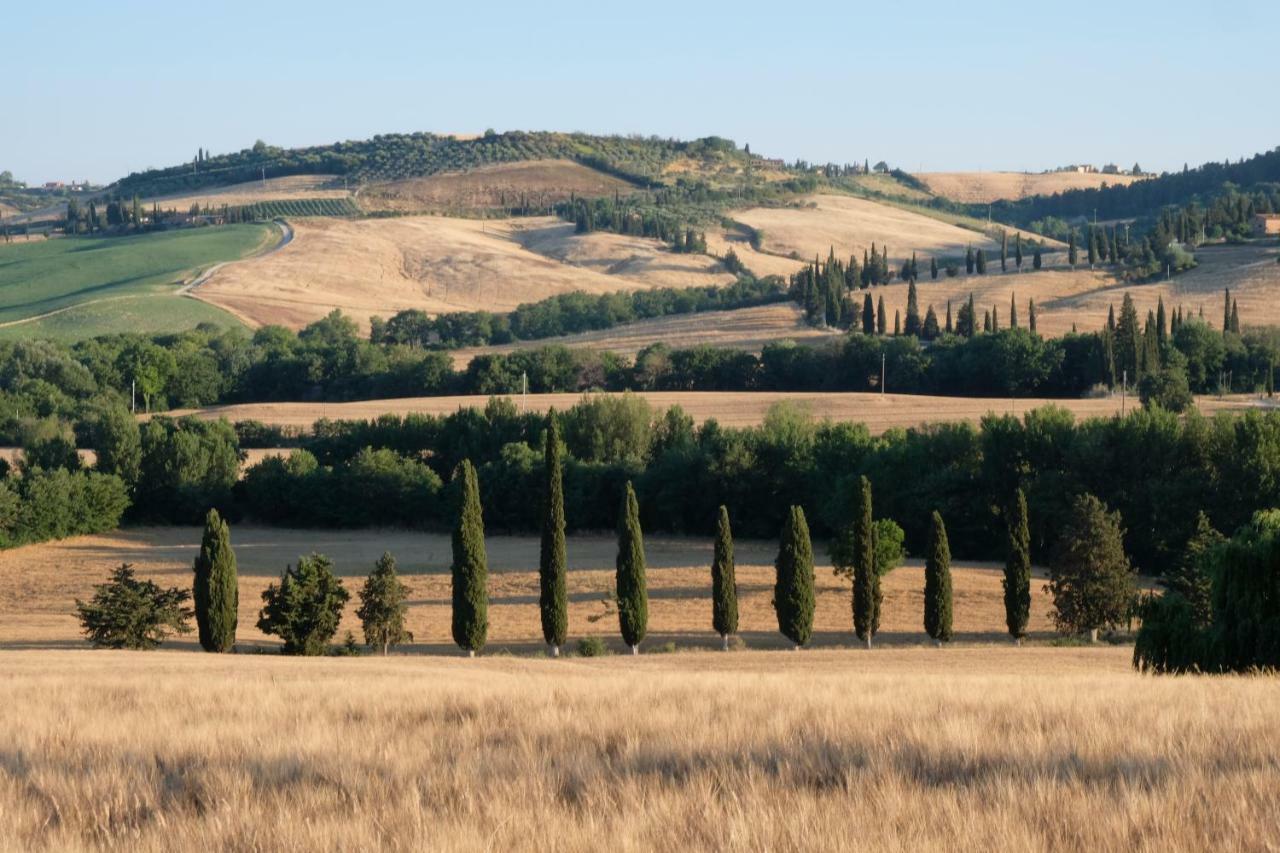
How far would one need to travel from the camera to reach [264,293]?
502ft

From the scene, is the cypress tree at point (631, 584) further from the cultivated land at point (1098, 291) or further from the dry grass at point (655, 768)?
the cultivated land at point (1098, 291)

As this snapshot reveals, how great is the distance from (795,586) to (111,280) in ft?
432

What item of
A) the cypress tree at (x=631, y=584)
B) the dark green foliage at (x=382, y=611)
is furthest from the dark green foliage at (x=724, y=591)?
the dark green foliage at (x=382, y=611)

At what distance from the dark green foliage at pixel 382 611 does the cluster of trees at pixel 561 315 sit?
3345 inches

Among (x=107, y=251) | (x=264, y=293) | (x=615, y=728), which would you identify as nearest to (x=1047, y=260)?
(x=264, y=293)

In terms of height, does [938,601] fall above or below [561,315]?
below

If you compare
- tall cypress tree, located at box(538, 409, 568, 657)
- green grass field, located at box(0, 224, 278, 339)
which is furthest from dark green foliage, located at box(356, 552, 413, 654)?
green grass field, located at box(0, 224, 278, 339)

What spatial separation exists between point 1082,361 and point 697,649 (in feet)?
192

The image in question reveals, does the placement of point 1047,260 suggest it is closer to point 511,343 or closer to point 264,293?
point 511,343

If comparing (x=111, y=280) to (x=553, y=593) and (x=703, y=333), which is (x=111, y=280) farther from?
(x=553, y=593)

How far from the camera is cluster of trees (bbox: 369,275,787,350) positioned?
13488 centimetres

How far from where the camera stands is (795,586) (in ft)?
146

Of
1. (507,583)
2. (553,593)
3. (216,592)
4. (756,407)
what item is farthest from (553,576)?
(756,407)

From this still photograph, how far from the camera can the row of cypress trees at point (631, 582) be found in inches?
1656
